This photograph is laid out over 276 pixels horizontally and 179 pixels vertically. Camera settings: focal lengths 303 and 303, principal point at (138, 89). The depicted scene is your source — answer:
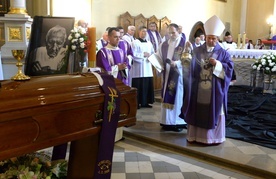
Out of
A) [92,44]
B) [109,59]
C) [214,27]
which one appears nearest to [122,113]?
[92,44]

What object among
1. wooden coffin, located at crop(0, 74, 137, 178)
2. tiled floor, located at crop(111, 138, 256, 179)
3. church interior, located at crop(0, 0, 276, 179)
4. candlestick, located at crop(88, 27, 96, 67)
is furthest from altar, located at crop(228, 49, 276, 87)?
wooden coffin, located at crop(0, 74, 137, 178)

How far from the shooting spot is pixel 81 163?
1.94 m

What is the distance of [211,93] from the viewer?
3916mm

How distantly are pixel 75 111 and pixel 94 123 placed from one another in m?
0.17

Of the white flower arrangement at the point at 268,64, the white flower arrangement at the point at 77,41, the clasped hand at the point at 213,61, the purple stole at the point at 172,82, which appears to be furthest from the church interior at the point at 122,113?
the clasped hand at the point at 213,61

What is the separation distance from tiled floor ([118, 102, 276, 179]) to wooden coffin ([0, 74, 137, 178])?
151 centimetres

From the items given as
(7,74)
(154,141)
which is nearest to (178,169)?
(154,141)

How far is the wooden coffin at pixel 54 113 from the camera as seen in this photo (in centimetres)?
127

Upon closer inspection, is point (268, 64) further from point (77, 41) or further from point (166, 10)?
point (77, 41)

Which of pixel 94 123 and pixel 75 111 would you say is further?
pixel 94 123

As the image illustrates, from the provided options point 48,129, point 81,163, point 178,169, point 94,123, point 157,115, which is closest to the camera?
point 48,129

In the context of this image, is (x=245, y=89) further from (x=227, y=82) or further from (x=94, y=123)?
(x=94, y=123)

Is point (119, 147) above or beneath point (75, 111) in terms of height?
beneath

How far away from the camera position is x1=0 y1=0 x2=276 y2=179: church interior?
4.54 ft
